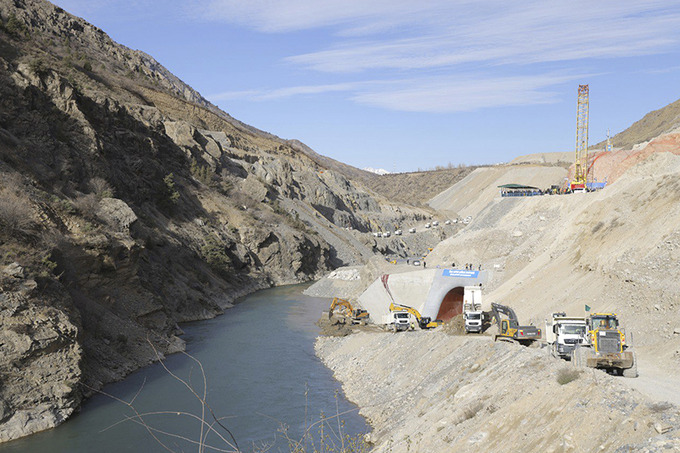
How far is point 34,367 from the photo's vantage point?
24.0m

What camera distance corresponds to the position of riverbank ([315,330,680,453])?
12.3 metres

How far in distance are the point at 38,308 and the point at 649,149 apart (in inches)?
2375

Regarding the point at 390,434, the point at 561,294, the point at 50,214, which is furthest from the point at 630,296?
the point at 50,214

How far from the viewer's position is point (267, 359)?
113 ft

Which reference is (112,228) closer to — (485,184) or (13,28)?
(13,28)

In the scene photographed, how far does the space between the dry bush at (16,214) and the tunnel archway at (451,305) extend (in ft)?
91.3

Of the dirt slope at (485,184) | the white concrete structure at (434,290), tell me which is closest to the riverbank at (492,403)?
the white concrete structure at (434,290)

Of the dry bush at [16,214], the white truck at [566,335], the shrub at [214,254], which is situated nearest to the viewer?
the white truck at [566,335]

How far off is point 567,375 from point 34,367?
66.0 feet

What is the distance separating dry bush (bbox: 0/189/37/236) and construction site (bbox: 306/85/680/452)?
17222 millimetres

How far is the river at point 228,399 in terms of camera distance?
70.6ft

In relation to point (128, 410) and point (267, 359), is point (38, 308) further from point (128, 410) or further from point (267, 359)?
point (267, 359)

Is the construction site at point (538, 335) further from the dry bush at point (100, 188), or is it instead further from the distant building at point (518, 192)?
the dry bush at point (100, 188)

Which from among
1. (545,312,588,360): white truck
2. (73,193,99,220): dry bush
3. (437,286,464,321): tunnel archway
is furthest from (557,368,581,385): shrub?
(73,193,99,220): dry bush
